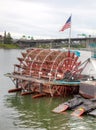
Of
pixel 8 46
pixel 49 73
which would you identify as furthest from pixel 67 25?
pixel 8 46

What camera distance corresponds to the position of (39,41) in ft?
433

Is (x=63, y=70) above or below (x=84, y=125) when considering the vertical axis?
above

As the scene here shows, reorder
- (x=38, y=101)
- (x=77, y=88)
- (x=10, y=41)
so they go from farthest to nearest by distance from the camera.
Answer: (x=10, y=41)
(x=77, y=88)
(x=38, y=101)

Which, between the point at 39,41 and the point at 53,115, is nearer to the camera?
the point at 53,115

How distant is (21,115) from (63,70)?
1020 centimetres

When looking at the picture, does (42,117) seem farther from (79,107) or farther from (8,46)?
(8,46)

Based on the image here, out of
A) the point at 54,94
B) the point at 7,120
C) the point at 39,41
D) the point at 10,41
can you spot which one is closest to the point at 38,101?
the point at 54,94

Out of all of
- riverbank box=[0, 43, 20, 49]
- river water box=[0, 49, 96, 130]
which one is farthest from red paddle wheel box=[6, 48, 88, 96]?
riverbank box=[0, 43, 20, 49]

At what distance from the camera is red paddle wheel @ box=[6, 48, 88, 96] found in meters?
37.8

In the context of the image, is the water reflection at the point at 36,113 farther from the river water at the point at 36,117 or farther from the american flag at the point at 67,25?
the american flag at the point at 67,25

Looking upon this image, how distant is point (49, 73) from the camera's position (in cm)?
3878

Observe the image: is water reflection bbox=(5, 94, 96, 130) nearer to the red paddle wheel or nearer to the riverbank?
the red paddle wheel

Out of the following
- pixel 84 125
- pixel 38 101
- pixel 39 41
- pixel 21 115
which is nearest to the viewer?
pixel 84 125

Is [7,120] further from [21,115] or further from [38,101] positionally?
[38,101]
